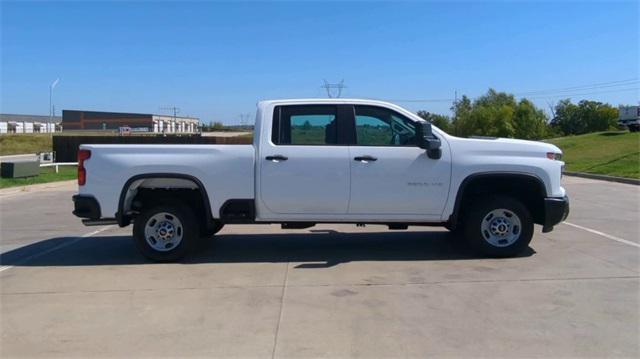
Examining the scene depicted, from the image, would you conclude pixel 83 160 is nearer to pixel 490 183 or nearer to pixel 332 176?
pixel 332 176

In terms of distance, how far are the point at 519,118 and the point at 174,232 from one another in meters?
93.4

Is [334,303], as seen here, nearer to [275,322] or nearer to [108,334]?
[275,322]

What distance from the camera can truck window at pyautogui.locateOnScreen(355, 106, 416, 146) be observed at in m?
7.72

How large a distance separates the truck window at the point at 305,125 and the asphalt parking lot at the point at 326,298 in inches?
61.1

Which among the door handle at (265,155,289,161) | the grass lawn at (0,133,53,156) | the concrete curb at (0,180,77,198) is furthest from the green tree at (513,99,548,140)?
the door handle at (265,155,289,161)

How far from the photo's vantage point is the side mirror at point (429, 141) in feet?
24.6

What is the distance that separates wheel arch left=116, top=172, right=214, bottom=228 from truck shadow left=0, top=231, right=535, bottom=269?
653 millimetres

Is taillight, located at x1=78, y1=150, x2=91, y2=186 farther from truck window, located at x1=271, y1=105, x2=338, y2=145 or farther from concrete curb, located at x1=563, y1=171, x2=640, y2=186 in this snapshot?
concrete curb, located at x1=563, y1=171, x2=640, y2=186

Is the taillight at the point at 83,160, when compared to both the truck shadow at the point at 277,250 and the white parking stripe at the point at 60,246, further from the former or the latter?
the white parking stripe at the point at 60,246

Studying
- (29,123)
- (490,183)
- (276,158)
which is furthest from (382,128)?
(29,123)

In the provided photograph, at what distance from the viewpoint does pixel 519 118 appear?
94.7m

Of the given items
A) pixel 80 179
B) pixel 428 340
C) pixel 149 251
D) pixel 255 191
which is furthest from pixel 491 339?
pixel 80 179

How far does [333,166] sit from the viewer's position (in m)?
7.57

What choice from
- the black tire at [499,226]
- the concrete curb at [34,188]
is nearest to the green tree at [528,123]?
the concrete curb at [34,188]
